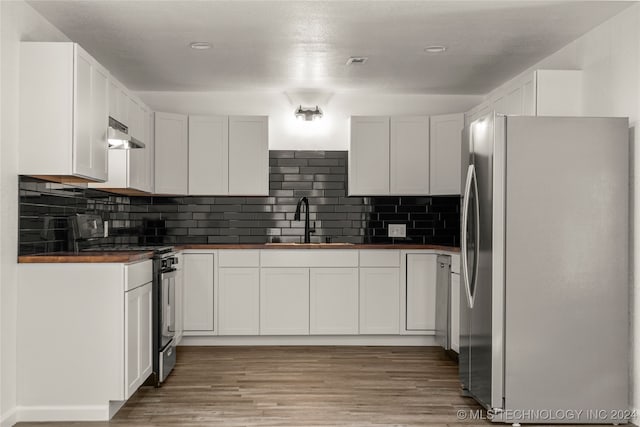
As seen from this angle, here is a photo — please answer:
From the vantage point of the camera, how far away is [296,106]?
22.4 ft

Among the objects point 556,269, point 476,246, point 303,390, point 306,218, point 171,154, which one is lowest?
point 303,390

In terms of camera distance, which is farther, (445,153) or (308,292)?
(445,153)

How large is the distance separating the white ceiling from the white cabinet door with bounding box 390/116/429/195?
0.39m

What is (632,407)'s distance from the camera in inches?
158

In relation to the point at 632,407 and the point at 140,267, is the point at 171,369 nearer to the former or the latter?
the point at 140,267

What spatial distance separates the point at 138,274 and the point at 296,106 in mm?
3095

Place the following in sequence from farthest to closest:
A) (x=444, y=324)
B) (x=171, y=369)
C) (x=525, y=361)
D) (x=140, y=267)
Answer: (x=444, y=324) → (x=171, y=369) → (x=140, y=267) → (x=525, y=361)

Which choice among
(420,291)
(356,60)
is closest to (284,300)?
(420,291)

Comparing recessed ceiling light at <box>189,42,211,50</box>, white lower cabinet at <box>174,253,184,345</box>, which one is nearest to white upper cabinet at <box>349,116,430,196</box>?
white lower cabinet at <box>174,253,184,345</box>

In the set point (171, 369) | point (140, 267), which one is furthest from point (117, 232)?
point (140, 267)

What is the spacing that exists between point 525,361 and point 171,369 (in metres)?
2.74

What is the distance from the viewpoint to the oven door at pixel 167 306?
4.79 metres

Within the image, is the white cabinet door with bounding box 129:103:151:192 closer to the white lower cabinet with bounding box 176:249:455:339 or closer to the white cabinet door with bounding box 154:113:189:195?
the white cabinet door with bounding box 154:113:189:195

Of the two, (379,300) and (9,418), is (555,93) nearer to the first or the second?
(379,300)
